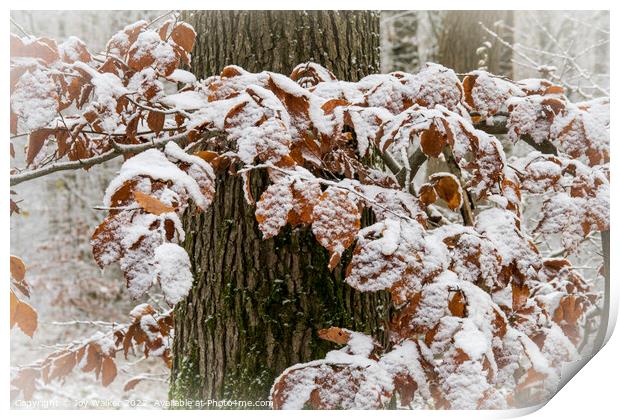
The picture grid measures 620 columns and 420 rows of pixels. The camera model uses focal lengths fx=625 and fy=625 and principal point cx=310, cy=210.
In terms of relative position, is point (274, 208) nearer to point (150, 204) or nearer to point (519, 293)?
point (150, 204)

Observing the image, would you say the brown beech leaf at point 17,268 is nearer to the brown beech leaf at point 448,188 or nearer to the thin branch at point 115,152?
the thin branch at point 115,152

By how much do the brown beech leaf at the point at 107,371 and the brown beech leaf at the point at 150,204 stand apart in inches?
30.4

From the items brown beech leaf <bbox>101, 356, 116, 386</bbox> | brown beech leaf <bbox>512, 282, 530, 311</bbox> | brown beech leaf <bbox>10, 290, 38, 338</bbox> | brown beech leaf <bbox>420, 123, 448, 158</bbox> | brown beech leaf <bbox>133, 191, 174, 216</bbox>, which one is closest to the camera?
brown beech leaf <bbox>133, 191, 174, 216</bbox>

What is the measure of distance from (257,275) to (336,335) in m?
0.24

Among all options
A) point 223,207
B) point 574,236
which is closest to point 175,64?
point 223,207

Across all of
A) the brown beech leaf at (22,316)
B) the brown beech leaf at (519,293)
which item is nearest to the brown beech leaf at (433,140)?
the brown beech leaf at (519,293)

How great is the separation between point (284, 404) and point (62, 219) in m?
0.71

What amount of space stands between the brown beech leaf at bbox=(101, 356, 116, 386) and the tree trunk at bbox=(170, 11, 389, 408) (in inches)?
7.6

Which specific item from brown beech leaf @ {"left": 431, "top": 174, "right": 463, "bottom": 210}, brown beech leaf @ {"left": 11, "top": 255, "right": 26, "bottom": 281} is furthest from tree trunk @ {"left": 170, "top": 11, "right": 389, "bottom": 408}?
brown beech leaf @ {"left": 11, "top": 255, "right": 26, "bottom": 281}

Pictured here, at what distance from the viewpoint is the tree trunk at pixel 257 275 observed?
135cm

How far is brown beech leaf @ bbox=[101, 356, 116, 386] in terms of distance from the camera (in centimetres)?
156

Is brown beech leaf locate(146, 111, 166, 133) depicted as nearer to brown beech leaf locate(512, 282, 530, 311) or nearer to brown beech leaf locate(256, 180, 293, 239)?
brown beech leaf locate(256, 180, 293, 239)
